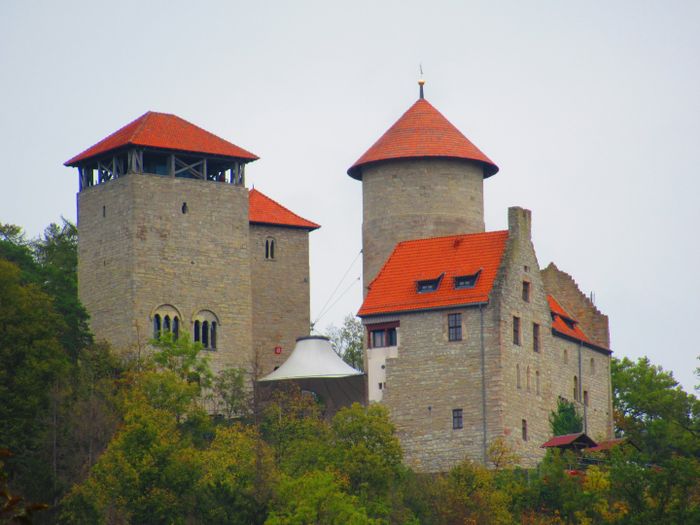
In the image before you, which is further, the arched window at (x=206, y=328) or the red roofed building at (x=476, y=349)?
the arched window at (x=206, y=328)

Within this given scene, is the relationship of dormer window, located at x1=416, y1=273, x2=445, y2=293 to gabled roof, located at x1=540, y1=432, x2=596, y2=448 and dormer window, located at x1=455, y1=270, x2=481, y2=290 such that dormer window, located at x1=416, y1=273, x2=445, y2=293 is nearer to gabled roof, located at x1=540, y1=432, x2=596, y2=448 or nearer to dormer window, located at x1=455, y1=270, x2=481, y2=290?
dormer window, located at x1=455, y1=270, x2=481, y2=290

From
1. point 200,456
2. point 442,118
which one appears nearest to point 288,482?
point 200,456

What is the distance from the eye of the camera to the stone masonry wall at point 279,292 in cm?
7619

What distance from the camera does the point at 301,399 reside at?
66125 millimetres

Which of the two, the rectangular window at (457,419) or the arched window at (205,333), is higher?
the arched window at (205,333)

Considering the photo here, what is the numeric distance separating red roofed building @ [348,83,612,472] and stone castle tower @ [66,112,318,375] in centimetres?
767

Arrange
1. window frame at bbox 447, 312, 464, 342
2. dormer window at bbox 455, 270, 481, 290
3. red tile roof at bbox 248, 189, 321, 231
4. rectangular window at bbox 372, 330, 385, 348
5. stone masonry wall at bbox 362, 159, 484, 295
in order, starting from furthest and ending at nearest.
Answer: red tile roof at bbox 248, 189, 321, 231
stone masonry wall at bbox 362, 159, 484, 295
rectangular window at bbox 372, 330, 385, 348
dormer window at bbox 455, 270, 481, 290
window frame at bbox 447, 312, 464, 342

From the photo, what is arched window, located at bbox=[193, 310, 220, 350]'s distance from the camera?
236 feet

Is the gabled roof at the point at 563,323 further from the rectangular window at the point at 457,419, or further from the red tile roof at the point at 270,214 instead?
the red tile roof at the point at 270,214

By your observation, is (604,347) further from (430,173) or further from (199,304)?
(199,304)

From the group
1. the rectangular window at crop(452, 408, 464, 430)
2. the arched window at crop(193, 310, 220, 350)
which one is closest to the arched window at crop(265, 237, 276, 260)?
the arched window at crop(193, 310, 220, 350)

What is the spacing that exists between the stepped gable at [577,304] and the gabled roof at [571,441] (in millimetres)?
9498

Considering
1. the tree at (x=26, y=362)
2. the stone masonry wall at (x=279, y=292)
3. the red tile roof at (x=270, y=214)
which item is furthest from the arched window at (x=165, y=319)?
the red tile roof at (x=270, y=214)

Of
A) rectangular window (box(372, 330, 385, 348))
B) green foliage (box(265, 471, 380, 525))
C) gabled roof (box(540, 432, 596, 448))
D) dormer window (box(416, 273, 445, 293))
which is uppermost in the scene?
dormer window (box(416, 273, 445, 293))
